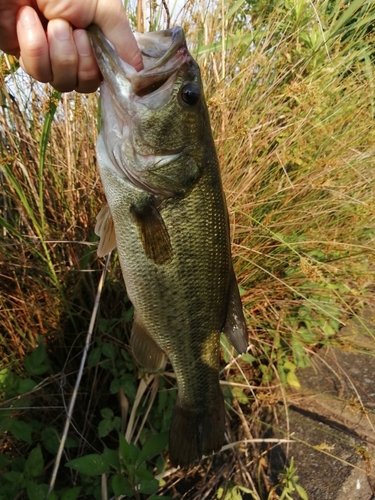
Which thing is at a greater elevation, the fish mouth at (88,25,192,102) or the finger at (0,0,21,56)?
the finger at (0,0,21,56)

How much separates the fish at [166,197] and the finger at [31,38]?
131 mm

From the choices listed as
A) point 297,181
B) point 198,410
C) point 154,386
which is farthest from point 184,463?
point 297,181

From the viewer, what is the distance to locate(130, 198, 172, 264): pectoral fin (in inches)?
48.6

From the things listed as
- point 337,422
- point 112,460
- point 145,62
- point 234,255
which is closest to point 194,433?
point 112,460

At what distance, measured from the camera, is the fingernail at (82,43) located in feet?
3.48

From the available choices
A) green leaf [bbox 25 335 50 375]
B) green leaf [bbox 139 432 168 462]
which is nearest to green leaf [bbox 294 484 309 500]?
green leaf [bbox 139 432 168 462]

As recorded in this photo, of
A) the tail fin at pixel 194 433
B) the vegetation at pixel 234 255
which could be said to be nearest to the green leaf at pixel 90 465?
the vegetation at pixel 234 255

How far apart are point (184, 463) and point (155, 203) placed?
0.94m

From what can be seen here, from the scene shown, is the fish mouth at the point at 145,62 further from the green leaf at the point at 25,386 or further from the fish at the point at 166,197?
the green leaf at the point at 25,386

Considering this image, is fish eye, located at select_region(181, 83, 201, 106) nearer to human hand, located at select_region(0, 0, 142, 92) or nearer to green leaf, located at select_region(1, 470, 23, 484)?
human hand, located at select_region(0, 0, 142, 92)

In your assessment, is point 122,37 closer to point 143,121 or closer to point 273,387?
point 143,121

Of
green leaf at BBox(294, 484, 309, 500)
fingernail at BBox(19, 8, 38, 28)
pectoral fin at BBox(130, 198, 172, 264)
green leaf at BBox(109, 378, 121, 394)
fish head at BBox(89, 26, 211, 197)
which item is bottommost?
green leaf at BBox(294, 484, 309, 500)

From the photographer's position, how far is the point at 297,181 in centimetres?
234

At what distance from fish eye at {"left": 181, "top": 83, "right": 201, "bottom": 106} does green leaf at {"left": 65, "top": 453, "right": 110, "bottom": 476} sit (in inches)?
50.2
